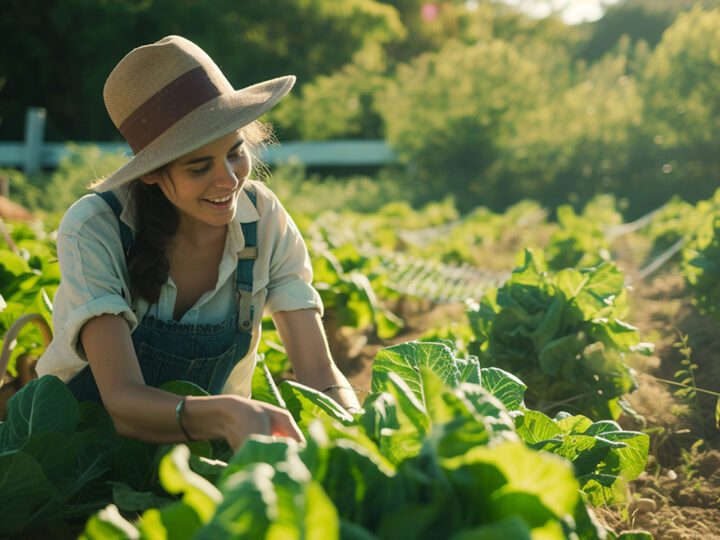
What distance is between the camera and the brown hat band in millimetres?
2012

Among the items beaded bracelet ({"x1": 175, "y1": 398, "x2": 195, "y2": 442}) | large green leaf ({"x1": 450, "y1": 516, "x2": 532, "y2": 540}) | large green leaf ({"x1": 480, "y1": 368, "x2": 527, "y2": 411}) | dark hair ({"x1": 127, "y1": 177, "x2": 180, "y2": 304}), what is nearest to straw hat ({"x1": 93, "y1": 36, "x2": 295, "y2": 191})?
dark hair ({"x1": 127, "y1": 177, "x2": 180, "y2": 304})

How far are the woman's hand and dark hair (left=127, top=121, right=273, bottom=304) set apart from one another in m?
0.67

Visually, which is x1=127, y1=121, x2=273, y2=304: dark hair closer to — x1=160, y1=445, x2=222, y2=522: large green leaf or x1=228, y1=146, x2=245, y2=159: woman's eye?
x1=228, y1=146, x2=245, y2=159: woman's eye

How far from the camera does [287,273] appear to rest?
7.78 feet

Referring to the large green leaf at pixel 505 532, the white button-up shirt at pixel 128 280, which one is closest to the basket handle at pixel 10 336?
the white button-up shirt at pixel 128 280

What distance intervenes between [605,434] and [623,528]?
0.57 meters

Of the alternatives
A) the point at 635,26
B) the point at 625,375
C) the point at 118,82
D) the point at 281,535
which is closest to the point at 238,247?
the point at 118,82

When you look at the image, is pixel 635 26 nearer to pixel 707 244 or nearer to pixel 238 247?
pixel 707 244

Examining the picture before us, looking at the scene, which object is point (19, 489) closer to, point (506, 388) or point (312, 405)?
point (312, 405)

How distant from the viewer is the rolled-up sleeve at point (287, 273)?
7.60 feet

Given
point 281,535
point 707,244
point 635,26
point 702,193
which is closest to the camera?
point 281,535

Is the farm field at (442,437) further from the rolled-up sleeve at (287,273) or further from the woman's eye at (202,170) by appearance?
the woman's eye at (202,170)

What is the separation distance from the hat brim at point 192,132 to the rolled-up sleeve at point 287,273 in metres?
0.41

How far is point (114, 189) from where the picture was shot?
7.08 ft
